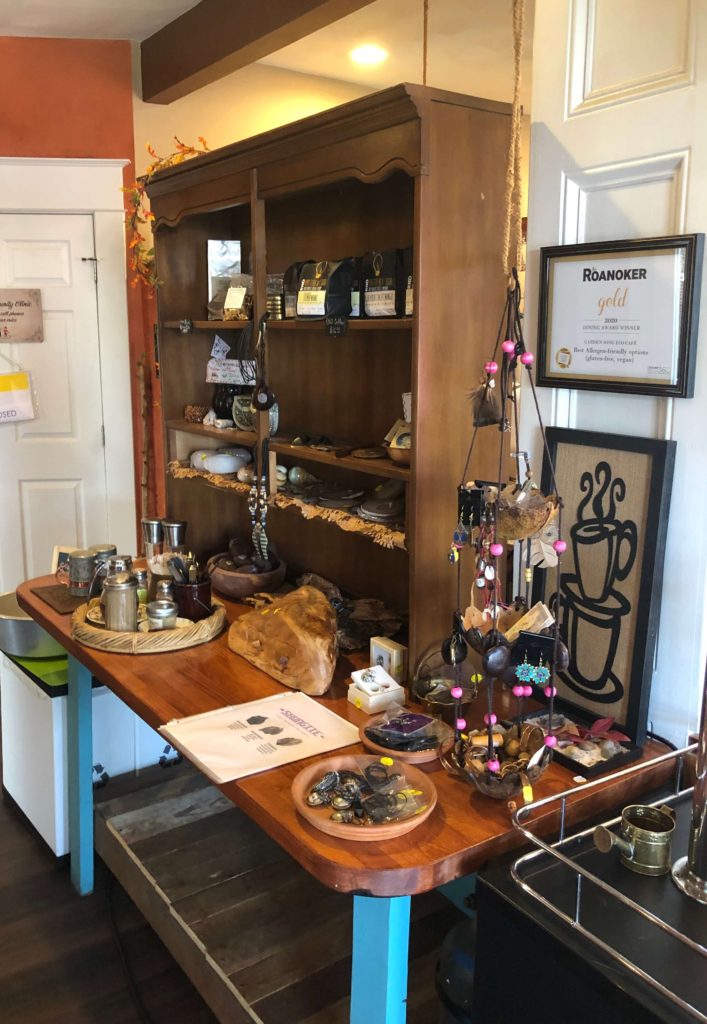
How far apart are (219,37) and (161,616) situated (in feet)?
6.74

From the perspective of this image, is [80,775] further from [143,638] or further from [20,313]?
[20,313]

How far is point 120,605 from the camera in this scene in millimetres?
2133

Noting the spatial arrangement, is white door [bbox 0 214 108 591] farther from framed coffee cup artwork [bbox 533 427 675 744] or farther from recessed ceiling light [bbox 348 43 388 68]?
framed coffee cup artwork [bbox 533 427 675 744]

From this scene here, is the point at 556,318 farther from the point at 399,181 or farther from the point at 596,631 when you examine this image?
the point at 399,181

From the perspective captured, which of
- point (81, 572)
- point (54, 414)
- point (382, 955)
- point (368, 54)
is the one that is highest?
point (368, 54)

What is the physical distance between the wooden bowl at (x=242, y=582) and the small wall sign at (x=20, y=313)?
1.85 meters

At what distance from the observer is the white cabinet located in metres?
2.48

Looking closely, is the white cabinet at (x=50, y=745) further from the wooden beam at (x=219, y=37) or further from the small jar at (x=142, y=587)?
the wooden beam at (x=219, y=37)

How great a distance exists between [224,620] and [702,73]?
159 cm

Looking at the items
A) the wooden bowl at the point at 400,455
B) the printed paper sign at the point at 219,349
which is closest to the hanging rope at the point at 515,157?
the wooden bowl at the point at 400,455

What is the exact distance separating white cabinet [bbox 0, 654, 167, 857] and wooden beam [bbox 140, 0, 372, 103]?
202cm

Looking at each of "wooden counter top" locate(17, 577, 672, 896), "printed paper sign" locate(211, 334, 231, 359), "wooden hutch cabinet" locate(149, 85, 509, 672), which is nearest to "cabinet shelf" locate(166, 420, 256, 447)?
"wooden hutch cabinet" locate(149, 85, 509, 672)

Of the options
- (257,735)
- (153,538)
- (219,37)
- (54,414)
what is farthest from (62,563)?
(219,37)

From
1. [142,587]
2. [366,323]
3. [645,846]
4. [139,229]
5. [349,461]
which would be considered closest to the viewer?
[645,846]
